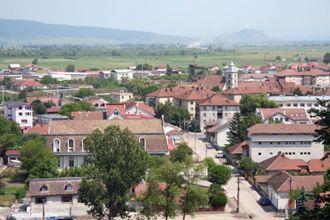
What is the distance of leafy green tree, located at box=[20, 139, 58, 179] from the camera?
2552 centimetres

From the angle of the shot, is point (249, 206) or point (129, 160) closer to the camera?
point (129, 160)

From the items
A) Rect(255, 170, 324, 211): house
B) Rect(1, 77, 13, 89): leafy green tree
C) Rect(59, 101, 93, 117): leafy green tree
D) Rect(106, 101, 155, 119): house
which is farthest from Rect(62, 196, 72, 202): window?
Rect(1, 77, 13, 89): leafy green tree

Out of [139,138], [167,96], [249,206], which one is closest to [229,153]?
[139,138]

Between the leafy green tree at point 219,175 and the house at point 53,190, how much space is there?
530 centimetres

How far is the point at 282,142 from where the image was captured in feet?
96.0

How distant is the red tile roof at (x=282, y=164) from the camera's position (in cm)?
2678

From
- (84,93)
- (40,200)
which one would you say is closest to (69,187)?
(40,200)

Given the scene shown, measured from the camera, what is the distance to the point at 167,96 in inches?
1909

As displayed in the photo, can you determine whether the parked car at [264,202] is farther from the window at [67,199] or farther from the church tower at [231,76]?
the church tower at [231,76]

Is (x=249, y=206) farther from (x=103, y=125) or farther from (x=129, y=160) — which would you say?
(x=103, y=125)

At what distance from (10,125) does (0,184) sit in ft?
32.3

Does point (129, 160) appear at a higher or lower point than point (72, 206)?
higher

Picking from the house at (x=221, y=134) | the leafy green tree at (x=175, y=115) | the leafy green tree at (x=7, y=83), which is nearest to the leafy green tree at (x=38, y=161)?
the house at (x=221, y=134)

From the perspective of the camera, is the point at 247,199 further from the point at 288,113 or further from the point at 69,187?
the point at 288,113
